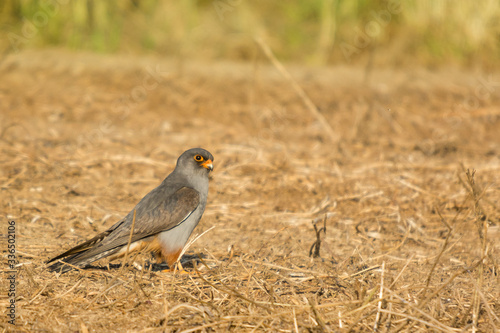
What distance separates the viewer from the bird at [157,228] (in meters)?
4.04

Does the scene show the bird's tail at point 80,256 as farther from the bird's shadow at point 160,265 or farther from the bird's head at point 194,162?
the bird's head at point 194,162

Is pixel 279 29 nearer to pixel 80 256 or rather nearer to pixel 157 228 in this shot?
pixel 157 228

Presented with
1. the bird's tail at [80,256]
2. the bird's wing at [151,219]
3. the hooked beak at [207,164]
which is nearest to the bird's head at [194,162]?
the hooked beak at [207,164]

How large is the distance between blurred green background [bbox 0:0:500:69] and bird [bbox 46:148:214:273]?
7.59 meters

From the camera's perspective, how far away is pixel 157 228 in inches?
173

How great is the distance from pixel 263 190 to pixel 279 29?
7401mm

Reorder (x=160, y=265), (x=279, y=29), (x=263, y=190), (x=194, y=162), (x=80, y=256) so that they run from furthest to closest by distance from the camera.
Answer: (x=279, y=29) → (x=263, y=190) → (x=194, y=162) → (x=160, y=265) → (x=80, y=256)

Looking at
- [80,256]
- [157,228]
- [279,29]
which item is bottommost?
[80,256]

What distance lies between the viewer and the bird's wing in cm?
410

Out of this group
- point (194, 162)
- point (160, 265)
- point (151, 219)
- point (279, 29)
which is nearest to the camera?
point (151, 219)

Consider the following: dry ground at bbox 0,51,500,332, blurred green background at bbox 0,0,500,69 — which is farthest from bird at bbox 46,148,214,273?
blurred green background at bbox 0,0,500,69

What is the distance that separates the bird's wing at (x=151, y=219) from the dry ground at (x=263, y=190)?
0.83 feet

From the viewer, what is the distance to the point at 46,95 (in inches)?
368

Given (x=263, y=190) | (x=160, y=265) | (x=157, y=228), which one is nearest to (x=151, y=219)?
→ (x=157, y=228)
